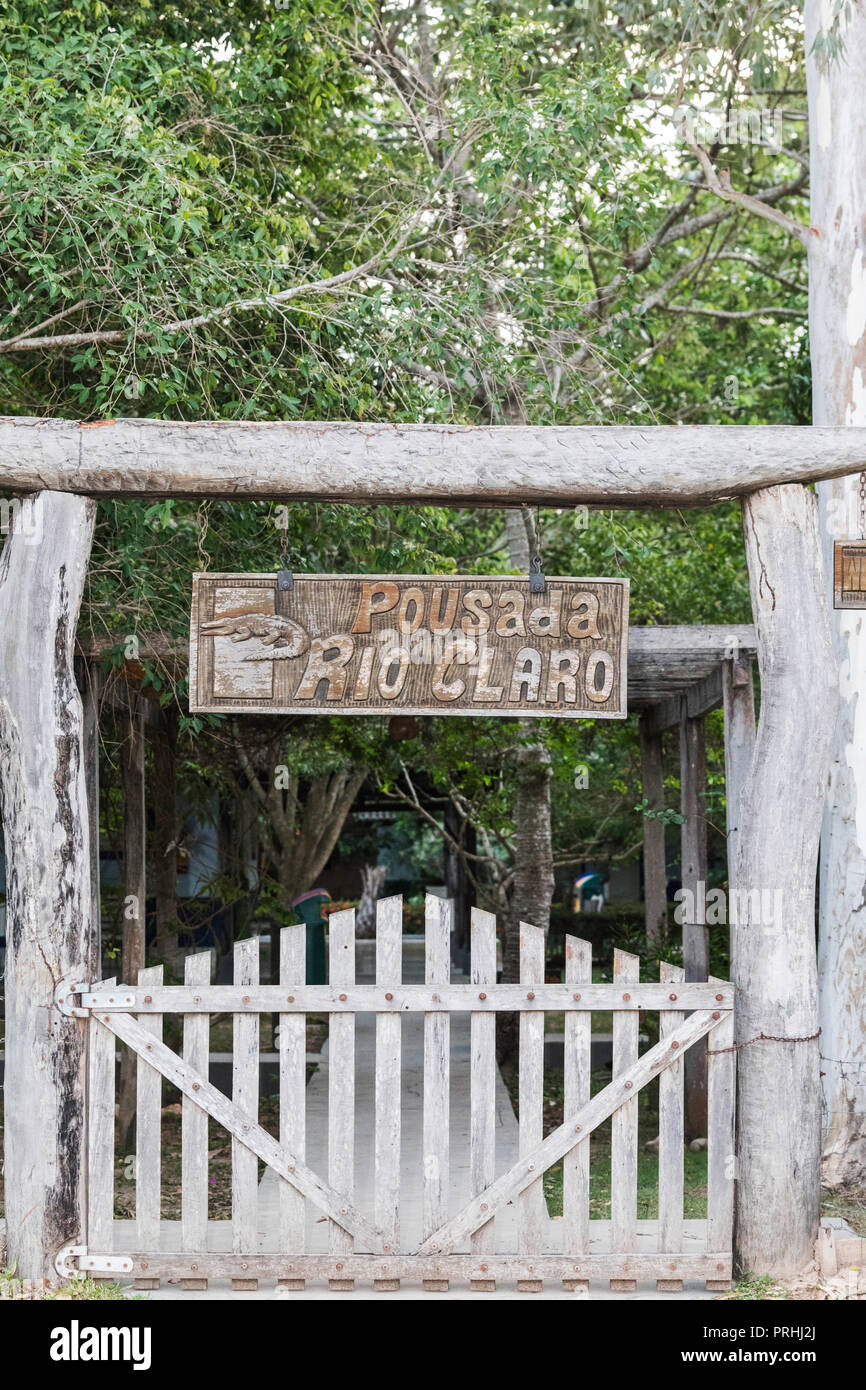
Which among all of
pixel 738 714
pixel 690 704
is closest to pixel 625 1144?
pixel 738 714

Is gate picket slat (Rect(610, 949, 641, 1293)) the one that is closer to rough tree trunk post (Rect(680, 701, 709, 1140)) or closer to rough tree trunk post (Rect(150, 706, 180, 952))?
rough tree trunk post (Rect(680, 701, 709, 1140))

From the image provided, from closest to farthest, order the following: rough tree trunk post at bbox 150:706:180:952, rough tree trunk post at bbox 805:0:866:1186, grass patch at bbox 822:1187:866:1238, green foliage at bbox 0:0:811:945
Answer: grass patch at bbox 822:1187:866:1238, rough tree trunk post at bbox 805:0:866:1186, green foliage at bbox 0:0:811:945, rough tree trunk post at bbox 150:706:180:952

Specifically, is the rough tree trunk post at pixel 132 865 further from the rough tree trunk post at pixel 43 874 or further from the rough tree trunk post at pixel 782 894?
the rough tree trunk post at pixel 782 894

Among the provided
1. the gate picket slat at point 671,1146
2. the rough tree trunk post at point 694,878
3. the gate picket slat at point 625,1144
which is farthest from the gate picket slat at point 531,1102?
the rough tree trunk post at point 694,878

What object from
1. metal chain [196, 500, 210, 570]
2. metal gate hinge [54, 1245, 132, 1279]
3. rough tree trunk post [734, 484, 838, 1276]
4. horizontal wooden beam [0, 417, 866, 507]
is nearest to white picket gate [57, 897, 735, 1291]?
metal gate hinge [54, 1245, 132, 1279]

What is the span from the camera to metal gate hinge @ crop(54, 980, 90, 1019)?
4016mm

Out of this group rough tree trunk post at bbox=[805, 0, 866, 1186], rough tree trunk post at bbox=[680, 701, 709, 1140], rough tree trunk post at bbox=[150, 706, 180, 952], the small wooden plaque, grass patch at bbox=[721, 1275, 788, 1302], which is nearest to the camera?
grass patch at bbox=[721, 1275, 788, 1302]

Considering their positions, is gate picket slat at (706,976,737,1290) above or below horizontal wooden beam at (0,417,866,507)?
below

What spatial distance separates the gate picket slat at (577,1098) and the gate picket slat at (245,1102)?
1067 mm

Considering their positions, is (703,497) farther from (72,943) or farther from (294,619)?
(72,943)

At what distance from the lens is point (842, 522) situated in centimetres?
612

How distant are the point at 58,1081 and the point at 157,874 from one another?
4993 millimetres

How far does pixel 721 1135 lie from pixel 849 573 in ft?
6.98

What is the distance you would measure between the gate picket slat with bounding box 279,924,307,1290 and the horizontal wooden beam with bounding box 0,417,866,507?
1607mm
